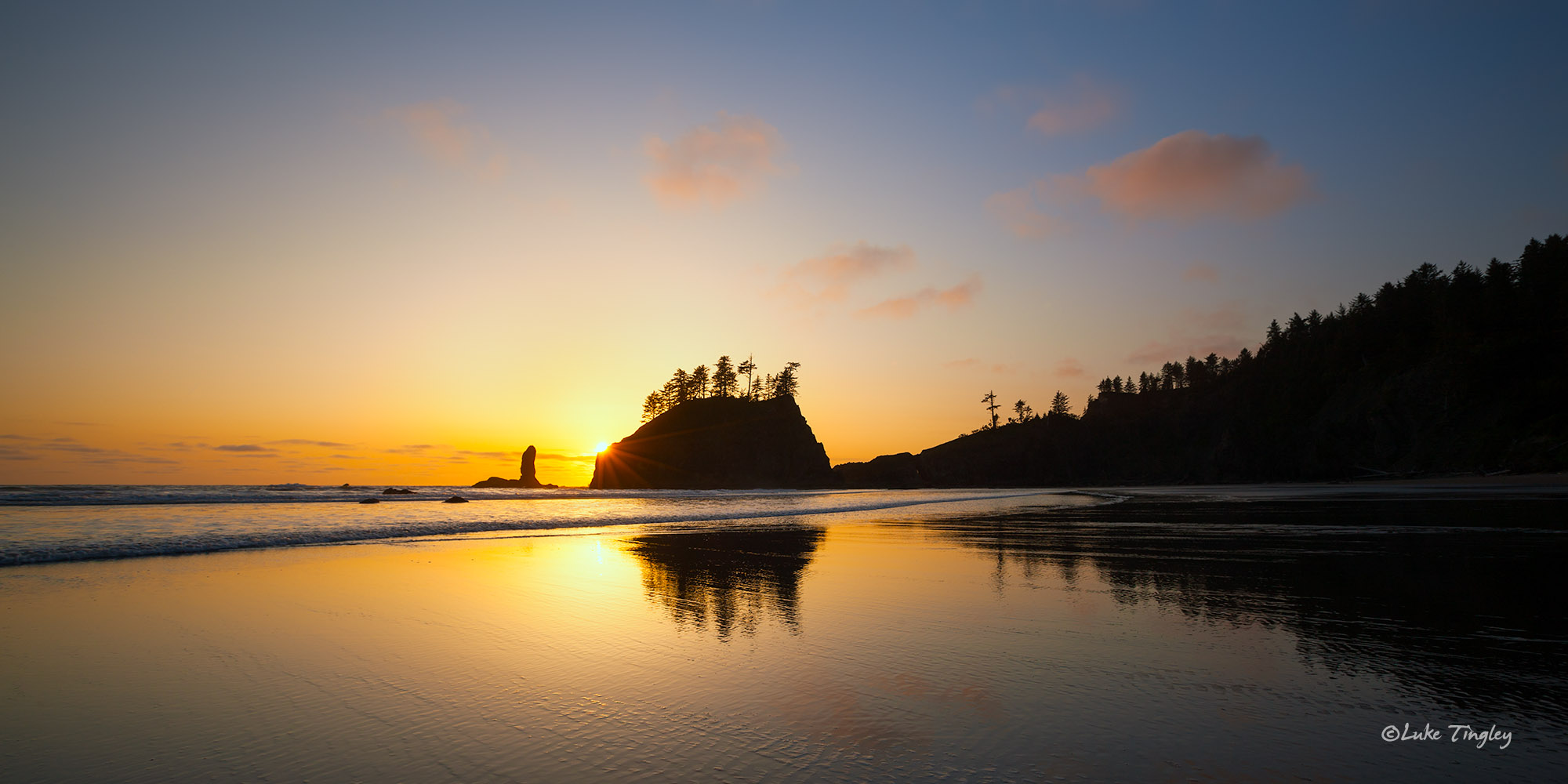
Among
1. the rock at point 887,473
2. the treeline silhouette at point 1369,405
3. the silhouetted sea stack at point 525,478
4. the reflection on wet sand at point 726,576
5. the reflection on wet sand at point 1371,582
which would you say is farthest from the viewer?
the rock at point 887,473

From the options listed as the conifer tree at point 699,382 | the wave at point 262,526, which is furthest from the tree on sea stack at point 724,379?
the wave at point 262,526

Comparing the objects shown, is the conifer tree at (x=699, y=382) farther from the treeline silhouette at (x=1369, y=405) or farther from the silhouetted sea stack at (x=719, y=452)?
the treeline silhouette at (x=1369, y=405)

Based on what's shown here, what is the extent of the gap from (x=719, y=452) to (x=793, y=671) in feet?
387

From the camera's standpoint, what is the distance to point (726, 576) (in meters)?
11.8

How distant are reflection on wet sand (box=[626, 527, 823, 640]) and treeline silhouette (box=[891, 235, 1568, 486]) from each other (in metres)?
77.0

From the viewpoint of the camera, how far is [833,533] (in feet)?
67.7

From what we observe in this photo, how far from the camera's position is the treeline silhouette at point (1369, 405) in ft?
234

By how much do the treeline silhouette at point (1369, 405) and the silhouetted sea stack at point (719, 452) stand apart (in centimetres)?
2805

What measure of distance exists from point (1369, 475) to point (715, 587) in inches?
3857

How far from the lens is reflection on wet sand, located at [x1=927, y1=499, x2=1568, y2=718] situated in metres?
5.48

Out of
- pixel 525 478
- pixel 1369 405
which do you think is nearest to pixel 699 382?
pixel 525 478

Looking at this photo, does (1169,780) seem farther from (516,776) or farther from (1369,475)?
(1369,475)

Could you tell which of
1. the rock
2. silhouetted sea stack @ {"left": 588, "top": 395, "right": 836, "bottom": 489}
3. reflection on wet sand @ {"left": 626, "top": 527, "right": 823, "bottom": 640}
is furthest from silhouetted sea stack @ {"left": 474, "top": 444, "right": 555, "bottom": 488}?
reflection on wet sand @ {"left": 626, "top": 527, "right": 823, "bottom": 640}

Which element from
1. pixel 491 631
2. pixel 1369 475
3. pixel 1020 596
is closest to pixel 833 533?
pixel 1020 596
